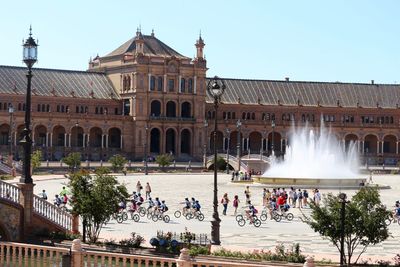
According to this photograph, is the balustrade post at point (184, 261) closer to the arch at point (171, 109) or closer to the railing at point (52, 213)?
the railing at point (52, 213)

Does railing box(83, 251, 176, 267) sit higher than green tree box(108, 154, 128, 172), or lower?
lower

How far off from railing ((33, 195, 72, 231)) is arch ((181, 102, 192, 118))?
102 m

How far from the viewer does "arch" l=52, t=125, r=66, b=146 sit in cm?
13312

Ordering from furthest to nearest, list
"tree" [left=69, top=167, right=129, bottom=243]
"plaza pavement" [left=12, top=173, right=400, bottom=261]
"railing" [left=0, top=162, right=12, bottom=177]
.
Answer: "railing" [left=0, top=162, right=12, bottom=177], "plaza pavement" [left=12, top=173, right=400, bottom=261], "tree" [left=69, top=167, right=129, bottom=243]

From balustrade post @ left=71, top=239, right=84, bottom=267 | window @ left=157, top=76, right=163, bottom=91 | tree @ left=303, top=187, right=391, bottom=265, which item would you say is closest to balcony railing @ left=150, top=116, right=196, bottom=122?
window @ left=157, top=76, right=163, bottom=91

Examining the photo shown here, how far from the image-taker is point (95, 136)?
138 m

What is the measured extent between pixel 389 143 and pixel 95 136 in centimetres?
5191

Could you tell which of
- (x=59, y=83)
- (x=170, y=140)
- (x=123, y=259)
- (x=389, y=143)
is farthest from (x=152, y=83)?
(x=123, y=259)

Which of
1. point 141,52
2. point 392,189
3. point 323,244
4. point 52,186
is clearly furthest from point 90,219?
point 141,52

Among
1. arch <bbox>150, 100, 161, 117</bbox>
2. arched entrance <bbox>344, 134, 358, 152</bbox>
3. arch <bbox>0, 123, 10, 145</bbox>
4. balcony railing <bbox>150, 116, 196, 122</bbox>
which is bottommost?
arch <bbox>0, 123, 10, 145</bbox>

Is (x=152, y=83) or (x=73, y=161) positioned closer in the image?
(x=73, y=161)

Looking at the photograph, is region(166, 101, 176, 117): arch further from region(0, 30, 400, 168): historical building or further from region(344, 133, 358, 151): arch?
region(344, 133, 358, 151): arch

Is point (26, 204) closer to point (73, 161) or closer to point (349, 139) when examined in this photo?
point (73, 161)

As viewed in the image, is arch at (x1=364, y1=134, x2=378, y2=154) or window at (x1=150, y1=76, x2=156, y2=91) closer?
window at (x1=150, y1=76, x2=156, y2=91)
